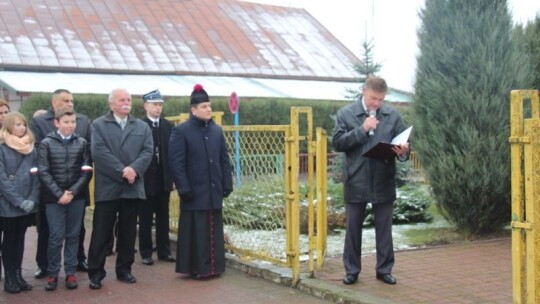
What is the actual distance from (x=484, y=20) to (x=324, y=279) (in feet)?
13.5

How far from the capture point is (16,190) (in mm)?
6148

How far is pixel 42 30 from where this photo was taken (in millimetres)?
26391

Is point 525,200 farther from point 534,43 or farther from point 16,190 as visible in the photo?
point 534,43

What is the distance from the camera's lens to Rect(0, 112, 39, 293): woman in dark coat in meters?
6.13

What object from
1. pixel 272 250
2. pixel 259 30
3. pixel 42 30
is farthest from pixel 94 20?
pixel 272 250

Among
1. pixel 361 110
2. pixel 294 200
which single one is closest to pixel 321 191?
pixel 294 200

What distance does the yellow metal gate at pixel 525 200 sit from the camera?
4328 millimetres

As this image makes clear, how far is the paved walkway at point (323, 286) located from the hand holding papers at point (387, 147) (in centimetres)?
118

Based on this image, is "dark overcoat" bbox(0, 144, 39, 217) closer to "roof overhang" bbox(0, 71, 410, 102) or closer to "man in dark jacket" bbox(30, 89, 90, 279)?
"man in dark jacket" bbox(30, 89, 90, 279)

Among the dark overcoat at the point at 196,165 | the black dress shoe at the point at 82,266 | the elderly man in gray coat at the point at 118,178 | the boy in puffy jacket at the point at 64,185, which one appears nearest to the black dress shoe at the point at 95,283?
the elderly man in gray coat at the point at 118,178

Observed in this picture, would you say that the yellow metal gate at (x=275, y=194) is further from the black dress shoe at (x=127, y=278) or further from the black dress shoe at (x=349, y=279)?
the black dress shoe at (x=127, y=278)

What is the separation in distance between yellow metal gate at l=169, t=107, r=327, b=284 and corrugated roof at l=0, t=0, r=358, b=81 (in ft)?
58.3

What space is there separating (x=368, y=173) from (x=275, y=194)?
119 cm

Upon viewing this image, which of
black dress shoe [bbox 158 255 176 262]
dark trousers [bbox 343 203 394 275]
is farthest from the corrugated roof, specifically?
dark trousers [bbox 343 203 394 275]
